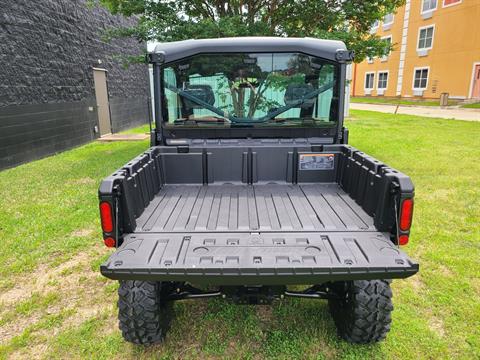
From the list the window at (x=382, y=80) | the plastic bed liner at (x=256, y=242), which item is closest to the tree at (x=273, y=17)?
the plastic bed liner at (x=256, y=242)

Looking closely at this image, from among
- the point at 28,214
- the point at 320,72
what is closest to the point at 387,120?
the point at 320,72

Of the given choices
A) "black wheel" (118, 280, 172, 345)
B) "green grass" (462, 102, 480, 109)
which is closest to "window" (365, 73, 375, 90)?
"green grass" (462, 102, 480, 109)

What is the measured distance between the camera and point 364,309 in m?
2.37

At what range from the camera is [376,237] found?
2.40 metres

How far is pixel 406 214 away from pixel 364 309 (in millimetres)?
706

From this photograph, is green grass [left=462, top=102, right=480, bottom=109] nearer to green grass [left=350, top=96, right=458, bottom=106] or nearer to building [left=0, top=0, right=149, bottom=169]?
green grass [left=350, top=96, right=458, bottom=106]

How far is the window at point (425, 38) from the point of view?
26.2 metres

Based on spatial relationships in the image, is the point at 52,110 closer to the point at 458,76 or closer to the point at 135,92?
the point at 135,92

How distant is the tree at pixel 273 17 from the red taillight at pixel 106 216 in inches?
228

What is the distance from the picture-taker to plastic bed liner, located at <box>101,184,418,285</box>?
6.52 feet

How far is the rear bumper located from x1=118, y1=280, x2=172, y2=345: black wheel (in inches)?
12.6

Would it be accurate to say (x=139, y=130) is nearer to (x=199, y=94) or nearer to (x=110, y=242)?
(x=199, y=94)

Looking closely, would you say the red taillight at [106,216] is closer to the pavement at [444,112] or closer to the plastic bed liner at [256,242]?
the plastic bed liner at [256,242]

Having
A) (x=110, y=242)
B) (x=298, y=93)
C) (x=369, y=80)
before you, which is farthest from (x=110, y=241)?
(x=369, y=80)
